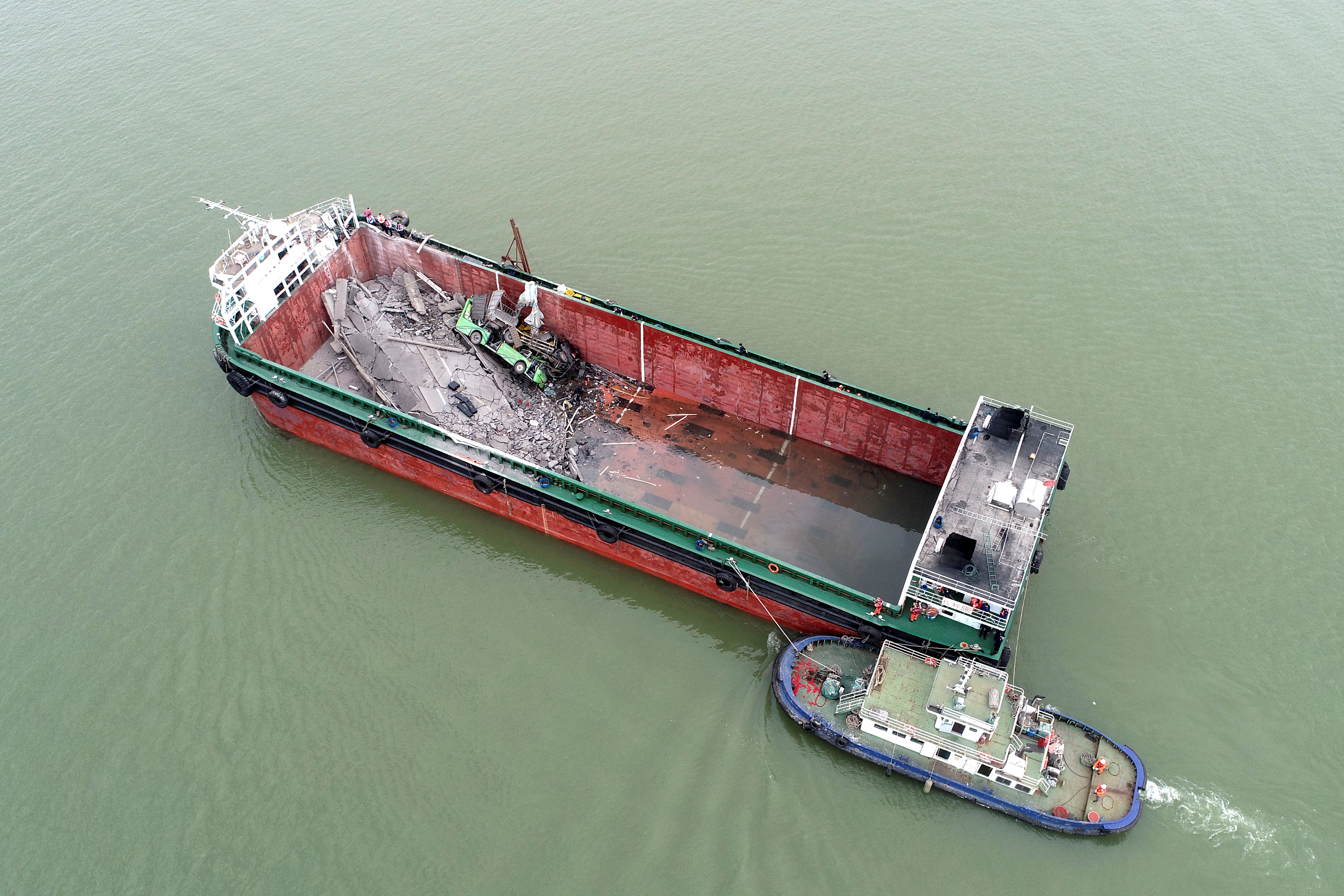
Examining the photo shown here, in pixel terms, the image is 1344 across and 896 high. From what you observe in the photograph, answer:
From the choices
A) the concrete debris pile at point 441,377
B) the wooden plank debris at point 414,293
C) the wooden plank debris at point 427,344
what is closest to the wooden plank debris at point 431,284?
the concrete debris pile at point 441,377

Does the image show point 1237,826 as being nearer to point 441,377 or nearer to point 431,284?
point 441,377

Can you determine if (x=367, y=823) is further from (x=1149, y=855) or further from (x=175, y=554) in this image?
(x=1149, y=855)

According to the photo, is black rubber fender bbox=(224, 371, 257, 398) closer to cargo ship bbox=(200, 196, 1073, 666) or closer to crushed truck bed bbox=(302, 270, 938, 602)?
cargo ship bbox=(200, 196, 1073, 666)

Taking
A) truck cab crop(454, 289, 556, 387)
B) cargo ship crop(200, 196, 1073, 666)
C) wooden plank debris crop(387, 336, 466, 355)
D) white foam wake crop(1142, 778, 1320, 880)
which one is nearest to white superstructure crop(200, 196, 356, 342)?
cargo ship crop(200, 196, 1073, 666)

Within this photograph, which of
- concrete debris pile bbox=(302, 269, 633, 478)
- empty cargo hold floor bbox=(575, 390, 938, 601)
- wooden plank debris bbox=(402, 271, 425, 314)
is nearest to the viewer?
empty cargo hold floor bbox=(575, 390, 938, 601)

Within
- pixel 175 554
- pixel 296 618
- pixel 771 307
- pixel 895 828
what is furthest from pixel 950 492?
pixel 175 554

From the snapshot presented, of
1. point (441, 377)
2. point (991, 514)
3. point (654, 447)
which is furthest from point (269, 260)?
point (991, 514)
